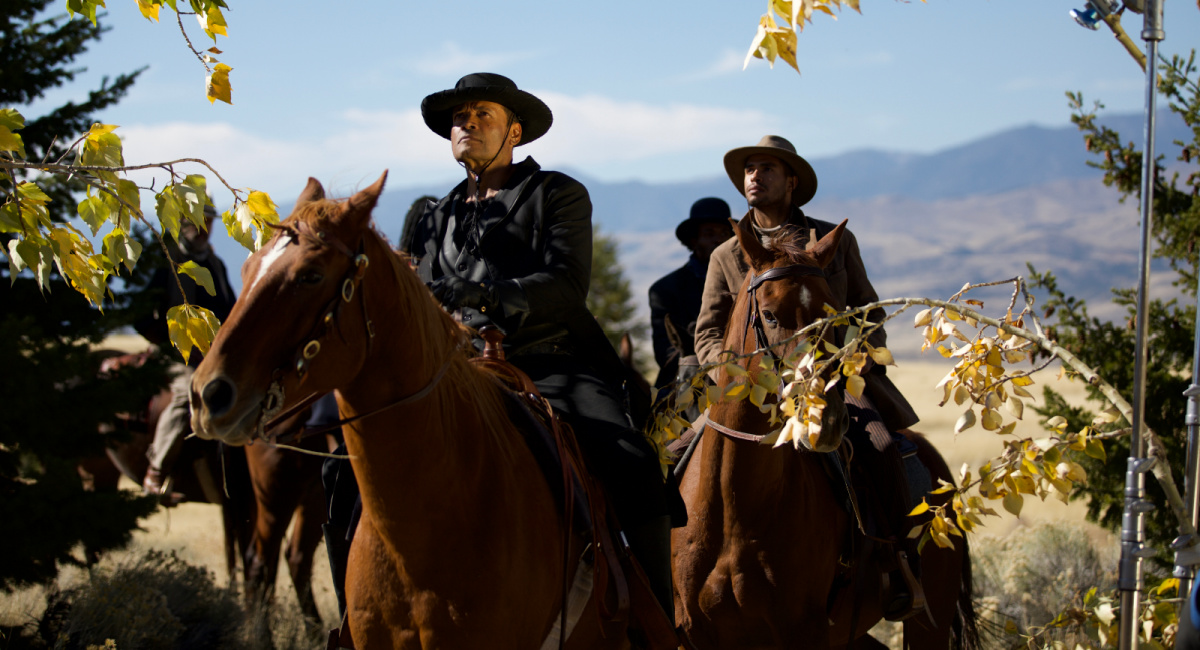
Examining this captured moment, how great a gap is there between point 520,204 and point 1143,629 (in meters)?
2.83

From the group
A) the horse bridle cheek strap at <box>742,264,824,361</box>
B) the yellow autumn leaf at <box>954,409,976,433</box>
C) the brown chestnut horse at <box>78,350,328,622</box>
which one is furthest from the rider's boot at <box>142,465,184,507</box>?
the yellow autumn leaf at <box>954,409,976,433</box>

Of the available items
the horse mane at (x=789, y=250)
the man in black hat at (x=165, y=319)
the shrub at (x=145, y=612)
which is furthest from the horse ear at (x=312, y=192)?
the man in black hat at (x=165, y=319)

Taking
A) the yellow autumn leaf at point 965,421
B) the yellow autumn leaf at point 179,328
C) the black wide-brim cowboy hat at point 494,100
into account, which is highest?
the black wide-brim cowboy hat at point 494,100

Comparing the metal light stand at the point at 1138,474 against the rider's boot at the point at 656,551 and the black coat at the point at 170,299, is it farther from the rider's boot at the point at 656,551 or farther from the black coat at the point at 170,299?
the black coat at the point at 170,299

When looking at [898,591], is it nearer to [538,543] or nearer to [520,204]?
[538,543]

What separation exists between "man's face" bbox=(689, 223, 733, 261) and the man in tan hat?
2.20 meters

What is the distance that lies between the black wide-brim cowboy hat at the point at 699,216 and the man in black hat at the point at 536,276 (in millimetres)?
4508

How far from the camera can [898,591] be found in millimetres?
5203

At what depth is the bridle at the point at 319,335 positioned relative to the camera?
2754 mm

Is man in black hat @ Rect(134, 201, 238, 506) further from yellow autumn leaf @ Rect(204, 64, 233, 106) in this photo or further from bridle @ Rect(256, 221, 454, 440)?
bridle @ Rect(256, 221, 454, 440)

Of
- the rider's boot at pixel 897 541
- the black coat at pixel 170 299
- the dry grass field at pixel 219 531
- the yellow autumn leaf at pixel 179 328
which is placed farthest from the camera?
the black coat at pixel 170 299

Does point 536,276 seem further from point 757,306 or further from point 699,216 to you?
point 699,216

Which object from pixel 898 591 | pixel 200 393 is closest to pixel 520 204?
pixel 200 393

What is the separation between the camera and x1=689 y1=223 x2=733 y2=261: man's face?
915 cm
